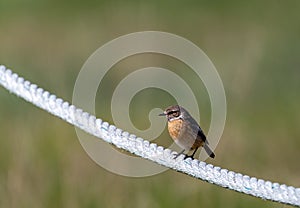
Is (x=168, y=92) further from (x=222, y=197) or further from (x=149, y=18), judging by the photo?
(x=149, y=18)

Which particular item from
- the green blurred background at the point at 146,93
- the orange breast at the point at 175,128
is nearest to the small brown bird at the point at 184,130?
the orange breast at the point at 175,128

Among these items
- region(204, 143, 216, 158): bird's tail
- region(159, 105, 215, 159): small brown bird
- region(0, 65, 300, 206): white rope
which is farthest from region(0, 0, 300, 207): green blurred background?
region(0, 65, 300, 206): white rope

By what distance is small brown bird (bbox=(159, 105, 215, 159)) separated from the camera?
3.16 m

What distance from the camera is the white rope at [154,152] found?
2820mm

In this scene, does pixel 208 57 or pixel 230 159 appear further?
pixel 208 57

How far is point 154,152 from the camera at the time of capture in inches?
119

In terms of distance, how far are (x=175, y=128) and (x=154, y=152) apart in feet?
0.62

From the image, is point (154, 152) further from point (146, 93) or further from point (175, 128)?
point (146, 93)

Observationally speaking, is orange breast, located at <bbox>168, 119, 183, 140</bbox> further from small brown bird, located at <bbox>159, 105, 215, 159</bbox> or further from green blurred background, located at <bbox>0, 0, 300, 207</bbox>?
green blurred background, located at <bbox>0, 0, 300, 207</bbox>

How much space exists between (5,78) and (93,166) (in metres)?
1.57

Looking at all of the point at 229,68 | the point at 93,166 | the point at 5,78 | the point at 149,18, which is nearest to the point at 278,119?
the point at 93,166

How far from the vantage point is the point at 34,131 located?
532 cm

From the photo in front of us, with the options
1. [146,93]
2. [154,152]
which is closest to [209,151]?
[154,152]

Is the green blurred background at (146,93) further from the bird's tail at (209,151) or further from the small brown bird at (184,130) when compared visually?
the small brown bird at (184,130)
